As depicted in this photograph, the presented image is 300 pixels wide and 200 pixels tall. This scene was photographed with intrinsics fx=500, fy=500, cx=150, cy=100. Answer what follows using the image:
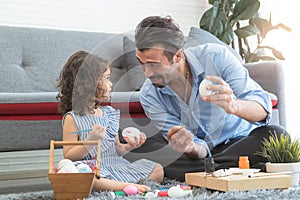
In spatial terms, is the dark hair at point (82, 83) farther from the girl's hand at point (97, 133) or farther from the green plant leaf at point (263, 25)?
the green plant leaf at point (263, 25)

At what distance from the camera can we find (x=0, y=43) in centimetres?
245

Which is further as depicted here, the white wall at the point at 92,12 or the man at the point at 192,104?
the white wall at the point at 92,12

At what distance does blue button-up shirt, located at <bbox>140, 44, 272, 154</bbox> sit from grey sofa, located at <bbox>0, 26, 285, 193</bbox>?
8cm

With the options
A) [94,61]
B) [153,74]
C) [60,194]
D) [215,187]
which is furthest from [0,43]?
[215,187]

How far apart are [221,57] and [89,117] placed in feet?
1.60

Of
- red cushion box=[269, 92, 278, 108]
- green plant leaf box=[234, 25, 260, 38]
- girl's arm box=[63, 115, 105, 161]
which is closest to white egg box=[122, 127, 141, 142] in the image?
girl's arm box=[63, 115, 105, 161]

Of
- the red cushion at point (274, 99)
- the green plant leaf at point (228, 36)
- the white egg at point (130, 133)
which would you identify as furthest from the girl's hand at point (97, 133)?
the green plant leaf at point (228, 36)

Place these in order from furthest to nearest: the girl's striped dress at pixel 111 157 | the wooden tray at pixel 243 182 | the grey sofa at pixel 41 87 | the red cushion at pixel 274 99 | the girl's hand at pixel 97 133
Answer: the red cushion at pixel 274 99, the grey sofa at pixel 41 87, the girl's striped dress at pixel 111 157, the girl's hand at pixel 97 133, the wooden tray at pixel 243 182

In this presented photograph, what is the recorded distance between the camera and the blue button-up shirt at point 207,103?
1643 millimetres

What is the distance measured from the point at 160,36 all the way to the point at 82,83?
300mm

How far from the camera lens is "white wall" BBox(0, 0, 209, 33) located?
3.02 m

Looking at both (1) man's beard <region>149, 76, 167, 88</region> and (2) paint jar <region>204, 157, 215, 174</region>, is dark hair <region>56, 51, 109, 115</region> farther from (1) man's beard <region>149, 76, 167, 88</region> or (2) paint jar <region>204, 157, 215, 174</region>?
(2) paint jar <region>204, 157, 215, 174</region>

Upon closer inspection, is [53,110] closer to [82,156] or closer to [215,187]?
[82,156]

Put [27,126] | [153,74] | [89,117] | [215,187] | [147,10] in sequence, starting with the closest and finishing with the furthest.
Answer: [215,187] < [153,74] < [89,117] < [27,126] < [147,10]
